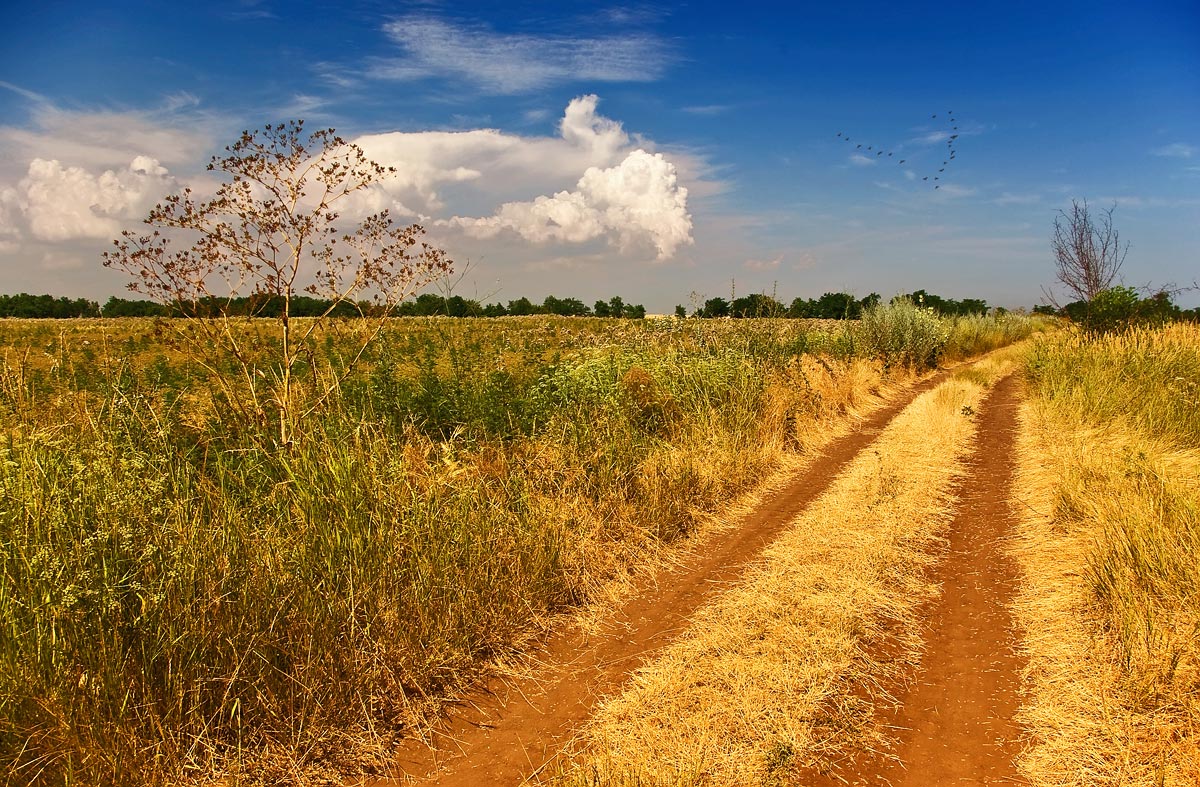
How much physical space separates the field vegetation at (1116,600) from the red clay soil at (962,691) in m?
0.13

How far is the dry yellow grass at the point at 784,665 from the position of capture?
118 inches

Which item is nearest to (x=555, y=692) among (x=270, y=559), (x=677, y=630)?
(x=677, y=630)

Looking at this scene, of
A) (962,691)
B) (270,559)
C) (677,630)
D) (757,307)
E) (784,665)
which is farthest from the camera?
(757,307)

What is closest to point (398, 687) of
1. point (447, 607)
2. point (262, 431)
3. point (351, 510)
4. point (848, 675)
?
point (447, 607)

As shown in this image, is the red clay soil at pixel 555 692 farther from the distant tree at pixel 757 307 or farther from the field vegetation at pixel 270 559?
the distant tree at pixel 757 307

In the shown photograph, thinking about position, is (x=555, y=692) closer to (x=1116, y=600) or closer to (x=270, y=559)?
(x=270, y=559)

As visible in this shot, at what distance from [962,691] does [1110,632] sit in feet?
3.43

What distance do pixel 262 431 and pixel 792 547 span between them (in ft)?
13.9

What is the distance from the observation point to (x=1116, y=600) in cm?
388

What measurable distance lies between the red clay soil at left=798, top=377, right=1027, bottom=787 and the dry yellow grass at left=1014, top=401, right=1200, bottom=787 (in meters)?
0.12

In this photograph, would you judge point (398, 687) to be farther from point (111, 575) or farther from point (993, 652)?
point (993, 652)

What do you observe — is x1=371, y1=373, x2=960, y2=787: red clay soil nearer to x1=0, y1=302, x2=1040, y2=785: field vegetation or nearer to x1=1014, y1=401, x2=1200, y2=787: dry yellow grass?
x1=0, y1=302, x2=1040, y2=785: field vegetation

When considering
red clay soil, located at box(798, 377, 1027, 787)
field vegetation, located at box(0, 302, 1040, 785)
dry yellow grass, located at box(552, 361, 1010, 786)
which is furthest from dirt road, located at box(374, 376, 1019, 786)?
field vegetation, located at box(0, 302, 1040, 785)

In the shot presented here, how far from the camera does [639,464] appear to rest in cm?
632
